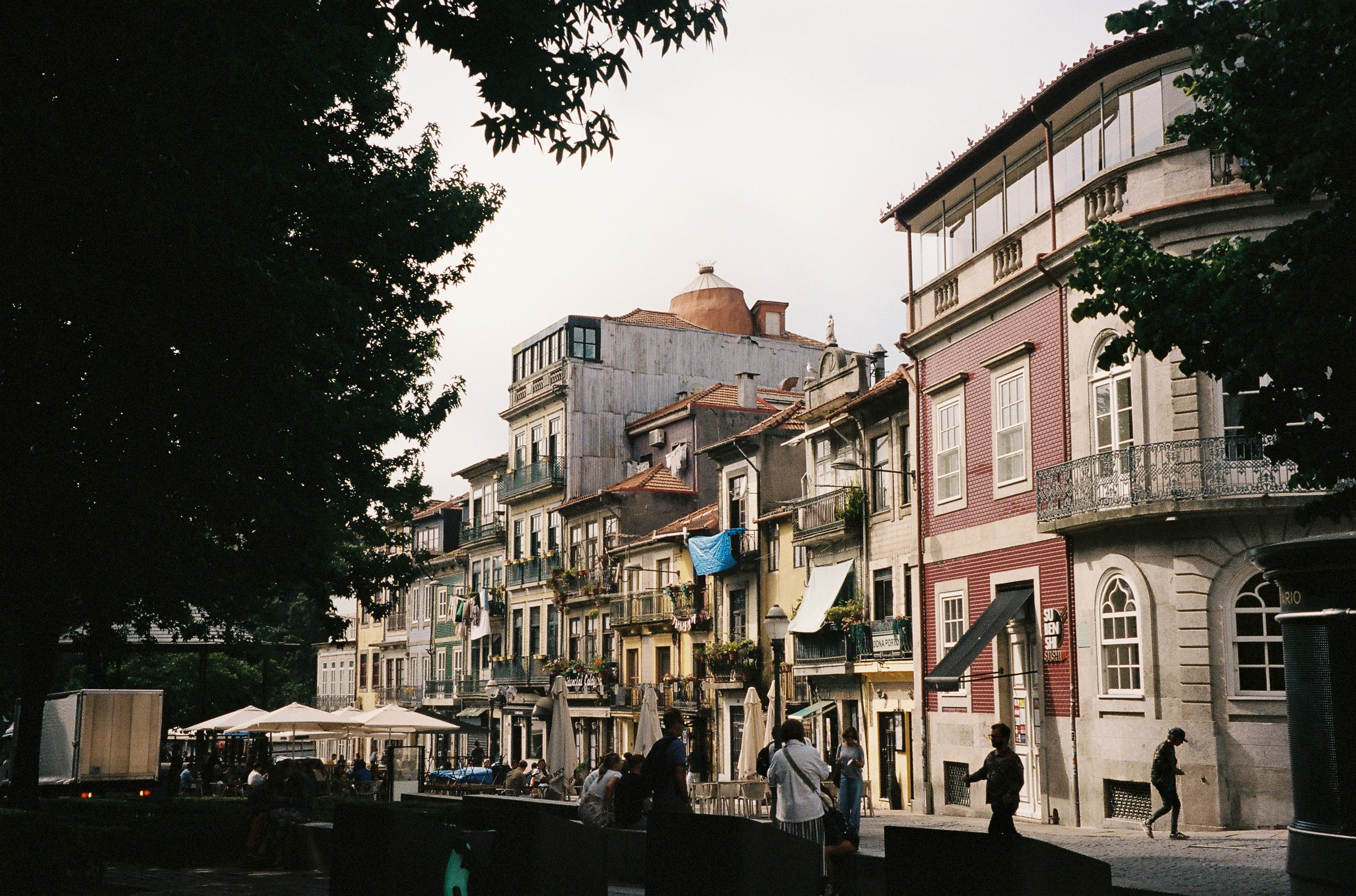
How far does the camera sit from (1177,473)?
75.6 ft

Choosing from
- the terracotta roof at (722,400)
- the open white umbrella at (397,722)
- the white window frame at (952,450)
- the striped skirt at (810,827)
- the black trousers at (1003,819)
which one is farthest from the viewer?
the terracotta roof at (722,400)

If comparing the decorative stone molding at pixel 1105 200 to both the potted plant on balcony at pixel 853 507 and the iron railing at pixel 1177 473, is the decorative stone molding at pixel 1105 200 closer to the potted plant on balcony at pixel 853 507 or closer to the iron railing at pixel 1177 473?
the iron railing at pixel 1177 473

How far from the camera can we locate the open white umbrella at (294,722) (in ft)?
116

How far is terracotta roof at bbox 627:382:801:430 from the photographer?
55.0 metres

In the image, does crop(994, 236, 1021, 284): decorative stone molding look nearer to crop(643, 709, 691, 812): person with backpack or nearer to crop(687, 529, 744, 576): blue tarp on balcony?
crop(643, 709, 691, 812): person with backpack

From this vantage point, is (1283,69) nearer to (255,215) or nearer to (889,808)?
(255,215)

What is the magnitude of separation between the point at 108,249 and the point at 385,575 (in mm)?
12215

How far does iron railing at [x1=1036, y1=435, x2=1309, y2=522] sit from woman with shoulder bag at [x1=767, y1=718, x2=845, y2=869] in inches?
421

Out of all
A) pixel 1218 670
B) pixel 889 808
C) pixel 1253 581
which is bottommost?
pixel 889 808

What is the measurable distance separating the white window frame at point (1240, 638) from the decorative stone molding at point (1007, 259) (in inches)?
311

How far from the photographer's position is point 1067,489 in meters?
25.2

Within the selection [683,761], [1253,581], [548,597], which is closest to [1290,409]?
[683,761]

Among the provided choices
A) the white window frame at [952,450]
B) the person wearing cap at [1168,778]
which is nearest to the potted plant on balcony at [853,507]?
the white window frame at [952,450]

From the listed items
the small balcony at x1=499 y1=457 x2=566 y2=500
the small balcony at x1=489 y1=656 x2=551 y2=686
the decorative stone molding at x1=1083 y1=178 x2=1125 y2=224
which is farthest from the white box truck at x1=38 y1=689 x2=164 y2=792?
the decorative stone molding at x1=1083 y1=178 x2=1125 y2=224
